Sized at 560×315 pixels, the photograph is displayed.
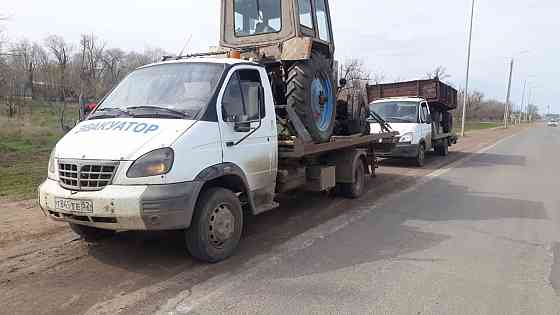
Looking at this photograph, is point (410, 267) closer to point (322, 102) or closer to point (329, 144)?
point (329, 144)

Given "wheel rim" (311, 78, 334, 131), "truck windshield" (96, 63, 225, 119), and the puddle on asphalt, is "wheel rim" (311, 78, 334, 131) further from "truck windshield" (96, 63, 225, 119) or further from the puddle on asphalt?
the puddle on asphalt

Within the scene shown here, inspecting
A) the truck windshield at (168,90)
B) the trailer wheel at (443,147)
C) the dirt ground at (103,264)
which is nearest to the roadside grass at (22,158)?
the dirt ground at (103,264)

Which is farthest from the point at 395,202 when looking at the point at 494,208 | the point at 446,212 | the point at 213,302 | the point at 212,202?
the point at 213,302

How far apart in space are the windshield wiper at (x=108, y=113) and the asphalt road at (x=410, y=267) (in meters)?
2.06

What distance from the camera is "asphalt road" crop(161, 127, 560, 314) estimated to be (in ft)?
12.0

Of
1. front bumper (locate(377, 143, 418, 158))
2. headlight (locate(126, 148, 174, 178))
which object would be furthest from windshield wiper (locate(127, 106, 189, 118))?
front bumper (locate(377, 143, 418, 158))

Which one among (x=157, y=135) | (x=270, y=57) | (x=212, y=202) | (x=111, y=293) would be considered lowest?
(x=111, y=293)

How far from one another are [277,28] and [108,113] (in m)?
3.45

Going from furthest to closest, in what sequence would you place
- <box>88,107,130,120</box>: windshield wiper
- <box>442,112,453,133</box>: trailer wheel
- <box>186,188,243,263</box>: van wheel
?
<box>442,112,453,133</box>: trailer wheel, <box>88,107,130,120</box>: windshield wiper, <box>186,188,243,263</box>: van wheel

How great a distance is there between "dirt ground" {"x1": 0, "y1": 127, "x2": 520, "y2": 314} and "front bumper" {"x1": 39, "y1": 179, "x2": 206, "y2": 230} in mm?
537

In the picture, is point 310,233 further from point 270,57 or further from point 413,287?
point 270,57

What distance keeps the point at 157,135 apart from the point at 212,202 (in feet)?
2.91

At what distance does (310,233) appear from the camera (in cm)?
571

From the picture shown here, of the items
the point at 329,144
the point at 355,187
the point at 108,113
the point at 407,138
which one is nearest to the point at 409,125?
the point at 407,138
